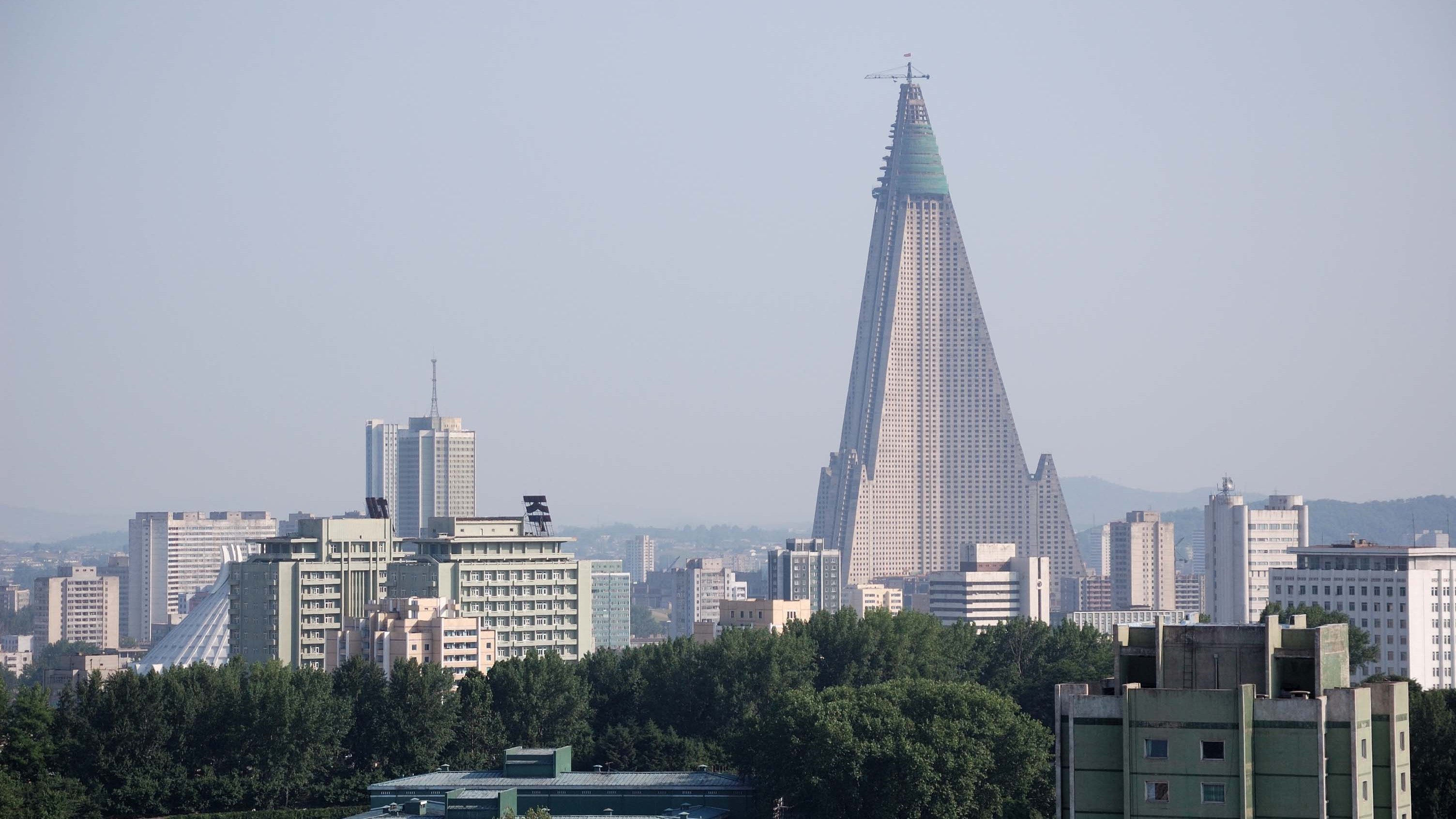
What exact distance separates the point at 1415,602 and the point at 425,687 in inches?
3609

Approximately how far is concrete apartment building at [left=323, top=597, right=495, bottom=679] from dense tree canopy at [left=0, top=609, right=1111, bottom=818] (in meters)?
31.5

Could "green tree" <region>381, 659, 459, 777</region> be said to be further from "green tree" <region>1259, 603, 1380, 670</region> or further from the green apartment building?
the green apartment building

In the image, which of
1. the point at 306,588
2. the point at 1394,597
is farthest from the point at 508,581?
the point at 1394,597

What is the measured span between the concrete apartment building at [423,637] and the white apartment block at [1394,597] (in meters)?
61.6

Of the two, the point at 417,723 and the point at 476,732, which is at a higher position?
the point at 417,723

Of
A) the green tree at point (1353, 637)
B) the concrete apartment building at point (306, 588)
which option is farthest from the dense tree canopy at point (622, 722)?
the concrete apartment building at point (306, 588)

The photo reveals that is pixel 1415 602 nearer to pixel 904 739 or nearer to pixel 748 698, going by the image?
pixel 748 698

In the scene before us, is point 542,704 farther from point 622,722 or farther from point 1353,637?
point 1353,637

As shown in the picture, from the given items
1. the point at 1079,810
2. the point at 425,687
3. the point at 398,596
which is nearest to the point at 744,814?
the point at 425,687

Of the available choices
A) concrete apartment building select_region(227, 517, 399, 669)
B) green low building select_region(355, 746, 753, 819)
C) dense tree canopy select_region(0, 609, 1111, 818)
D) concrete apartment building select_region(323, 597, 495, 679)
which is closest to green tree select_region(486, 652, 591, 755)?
dense tree canopy select_region(0, 609, 1111, 818)

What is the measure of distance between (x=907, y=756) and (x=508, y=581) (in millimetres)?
97247

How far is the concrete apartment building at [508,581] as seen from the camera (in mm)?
179875

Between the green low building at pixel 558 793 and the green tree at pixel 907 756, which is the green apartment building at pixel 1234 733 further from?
the green low building at pixel 558 793

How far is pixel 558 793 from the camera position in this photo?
3802 inches
